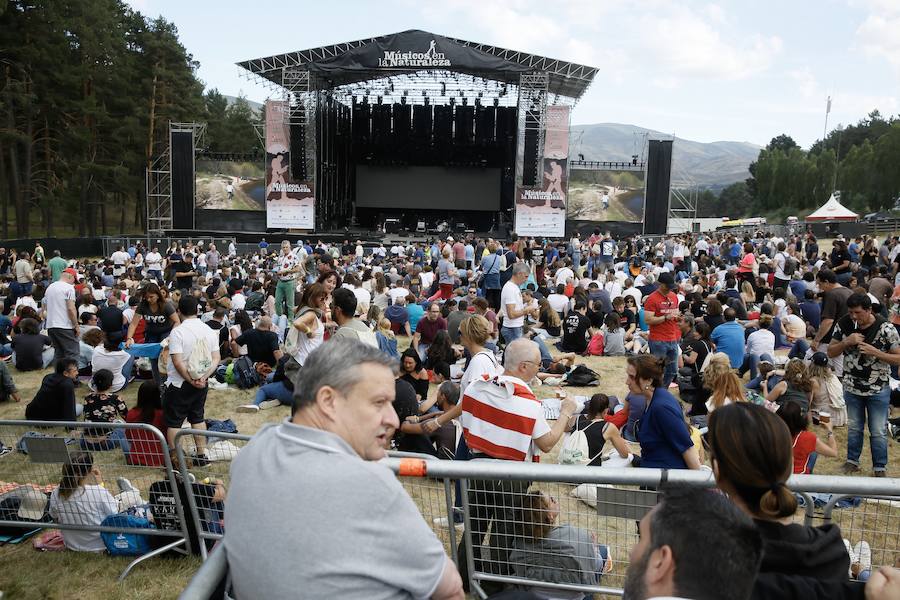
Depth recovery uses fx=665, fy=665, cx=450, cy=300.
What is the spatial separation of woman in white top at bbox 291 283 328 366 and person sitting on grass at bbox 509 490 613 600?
2.83 m

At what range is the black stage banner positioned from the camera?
965 inches

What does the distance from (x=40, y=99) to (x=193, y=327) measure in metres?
32.8

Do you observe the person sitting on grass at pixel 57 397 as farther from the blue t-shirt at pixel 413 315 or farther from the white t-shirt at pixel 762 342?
the white t-shirt at pixel 762 342

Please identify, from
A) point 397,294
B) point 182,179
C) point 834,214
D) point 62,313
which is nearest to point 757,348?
point 397,294

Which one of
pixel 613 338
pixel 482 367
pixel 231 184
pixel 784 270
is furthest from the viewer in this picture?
pixel 231 184

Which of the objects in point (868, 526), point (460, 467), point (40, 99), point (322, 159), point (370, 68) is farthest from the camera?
point (40, 99)

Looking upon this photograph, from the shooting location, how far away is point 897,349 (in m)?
4.83

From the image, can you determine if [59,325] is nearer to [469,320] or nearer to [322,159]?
[469,320]

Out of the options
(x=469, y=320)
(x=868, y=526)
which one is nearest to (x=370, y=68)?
(x=469, y=320)

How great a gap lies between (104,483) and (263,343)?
3.81 metres

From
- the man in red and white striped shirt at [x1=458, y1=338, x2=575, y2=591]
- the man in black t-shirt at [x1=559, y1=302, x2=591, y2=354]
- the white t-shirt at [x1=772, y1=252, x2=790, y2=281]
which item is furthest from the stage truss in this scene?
the man in red and white striped shirt at [x1=458, y1=338, x2=575, y2=591]

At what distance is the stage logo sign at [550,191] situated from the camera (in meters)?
25.8

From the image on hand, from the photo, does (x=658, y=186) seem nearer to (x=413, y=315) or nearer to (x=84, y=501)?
(x=413, y=315)

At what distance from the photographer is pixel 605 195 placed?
1100 inches
